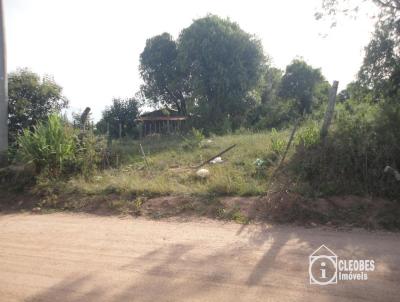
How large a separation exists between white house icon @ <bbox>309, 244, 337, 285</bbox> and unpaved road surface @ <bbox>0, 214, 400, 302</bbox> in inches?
2.9

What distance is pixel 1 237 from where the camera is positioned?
5.27 meters

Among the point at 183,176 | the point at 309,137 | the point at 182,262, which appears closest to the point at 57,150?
the point at 183,176

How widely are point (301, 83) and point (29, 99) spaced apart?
21960 mm

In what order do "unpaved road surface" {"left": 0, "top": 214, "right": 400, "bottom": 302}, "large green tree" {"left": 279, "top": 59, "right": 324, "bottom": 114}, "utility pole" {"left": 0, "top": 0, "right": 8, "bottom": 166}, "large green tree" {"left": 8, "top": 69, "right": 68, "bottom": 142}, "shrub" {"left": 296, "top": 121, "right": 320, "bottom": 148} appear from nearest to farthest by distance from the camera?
"unpaved road surface" {"left": 0, "top": 214, "right": 400, "bottom": 302} → "shrub" {"left": 296, "top": 121, "right": 320, "bottom": 148} → "utility pole" {"left": 0, "top": 0, "right": 8, "bottom": 166} → "large green tree" {"left": 8, "top": 69, "right": 68, "bottom": 142} → "large green tree" {"left": 279, "top": 59, "right": 324, "bottom": 114}

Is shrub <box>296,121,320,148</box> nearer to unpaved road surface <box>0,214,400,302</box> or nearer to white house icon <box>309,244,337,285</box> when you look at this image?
unpaved road surface <box>0,214,400,302</box>

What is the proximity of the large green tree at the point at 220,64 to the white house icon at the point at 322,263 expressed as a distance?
17.6 meters

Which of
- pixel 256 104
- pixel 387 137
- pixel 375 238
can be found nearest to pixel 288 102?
pixel 256 104

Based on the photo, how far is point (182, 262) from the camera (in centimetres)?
392

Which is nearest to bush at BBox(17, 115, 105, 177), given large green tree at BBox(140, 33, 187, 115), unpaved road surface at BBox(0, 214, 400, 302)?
unpaved road surface at BBox(0, 214, 400, 302)

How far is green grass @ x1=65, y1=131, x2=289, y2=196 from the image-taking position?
22.0 ft

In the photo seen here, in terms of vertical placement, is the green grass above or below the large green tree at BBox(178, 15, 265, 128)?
below

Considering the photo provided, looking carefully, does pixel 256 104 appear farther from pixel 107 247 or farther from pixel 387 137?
pixel 107 247

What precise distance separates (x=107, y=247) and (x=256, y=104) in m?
20.4

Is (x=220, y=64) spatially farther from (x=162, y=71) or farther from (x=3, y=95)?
(x=3, y=95)
